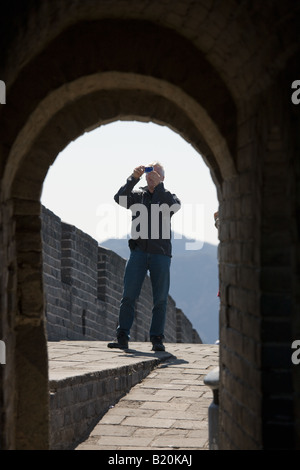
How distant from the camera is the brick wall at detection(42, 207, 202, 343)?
29.9ft

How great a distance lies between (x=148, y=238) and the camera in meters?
7.38

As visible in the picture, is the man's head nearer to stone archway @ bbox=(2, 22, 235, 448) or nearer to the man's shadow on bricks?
the man's shadow on bricks

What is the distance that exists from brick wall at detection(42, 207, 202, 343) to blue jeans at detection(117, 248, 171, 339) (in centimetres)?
164

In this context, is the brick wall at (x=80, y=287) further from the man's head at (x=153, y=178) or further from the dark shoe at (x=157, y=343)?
the man's head at (x=153, y=178)

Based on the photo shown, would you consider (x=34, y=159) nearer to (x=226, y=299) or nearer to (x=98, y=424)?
(x=226, y=299)

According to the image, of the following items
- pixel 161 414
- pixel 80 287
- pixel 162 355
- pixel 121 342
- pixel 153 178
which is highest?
pixel 153 178

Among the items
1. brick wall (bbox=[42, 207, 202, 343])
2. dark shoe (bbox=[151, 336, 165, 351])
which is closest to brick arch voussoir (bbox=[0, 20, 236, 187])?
dark shoe (bbox=[151, 336, 165, 351])

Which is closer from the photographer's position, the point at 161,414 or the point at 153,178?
the point at 161,414

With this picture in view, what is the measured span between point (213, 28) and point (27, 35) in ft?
2.91

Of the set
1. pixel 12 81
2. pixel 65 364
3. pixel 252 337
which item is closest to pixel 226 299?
pixel 252 337

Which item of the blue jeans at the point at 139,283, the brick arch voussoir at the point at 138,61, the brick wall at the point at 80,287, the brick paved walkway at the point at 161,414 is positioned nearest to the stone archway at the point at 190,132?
the brick arch voussoir at the point at 138,61

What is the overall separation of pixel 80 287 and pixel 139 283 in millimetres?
2850

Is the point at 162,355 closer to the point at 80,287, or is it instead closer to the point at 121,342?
the point at 121,342

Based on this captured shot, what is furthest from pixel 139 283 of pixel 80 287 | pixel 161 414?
pixel 80 287
